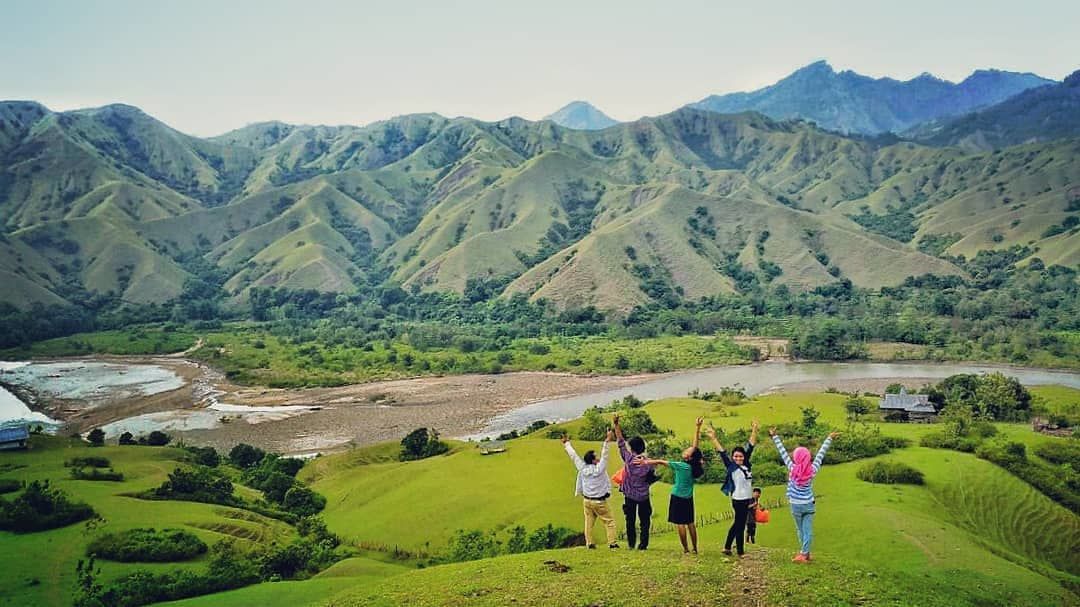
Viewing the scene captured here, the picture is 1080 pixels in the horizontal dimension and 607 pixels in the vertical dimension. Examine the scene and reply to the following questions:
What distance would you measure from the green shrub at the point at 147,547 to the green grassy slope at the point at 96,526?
0.46 meters

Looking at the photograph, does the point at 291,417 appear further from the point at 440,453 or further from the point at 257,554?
the point at 257,554

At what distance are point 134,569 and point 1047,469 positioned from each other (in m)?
43.4

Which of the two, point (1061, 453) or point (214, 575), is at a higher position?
point (214, 575)

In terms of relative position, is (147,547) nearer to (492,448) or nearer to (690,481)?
(492,448)

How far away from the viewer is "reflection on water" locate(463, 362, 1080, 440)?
252 feet

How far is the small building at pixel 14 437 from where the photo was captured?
1713 inches

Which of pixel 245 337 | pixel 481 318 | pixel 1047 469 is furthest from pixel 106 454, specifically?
pixel 481 318

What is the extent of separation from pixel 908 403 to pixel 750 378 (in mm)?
35859

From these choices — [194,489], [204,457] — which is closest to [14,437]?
[204,457]

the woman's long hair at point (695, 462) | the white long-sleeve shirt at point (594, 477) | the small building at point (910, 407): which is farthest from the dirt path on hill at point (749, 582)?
the small building at point (910, 407)

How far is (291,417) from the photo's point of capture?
250 feet

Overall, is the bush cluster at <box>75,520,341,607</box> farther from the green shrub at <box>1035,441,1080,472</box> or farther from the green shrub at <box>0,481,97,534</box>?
the green shrub at <box>1035,441,1080,472</box>

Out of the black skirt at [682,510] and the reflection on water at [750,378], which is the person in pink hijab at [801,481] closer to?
the black skirt at [682,510]

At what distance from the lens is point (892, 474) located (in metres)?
→ 34.0
